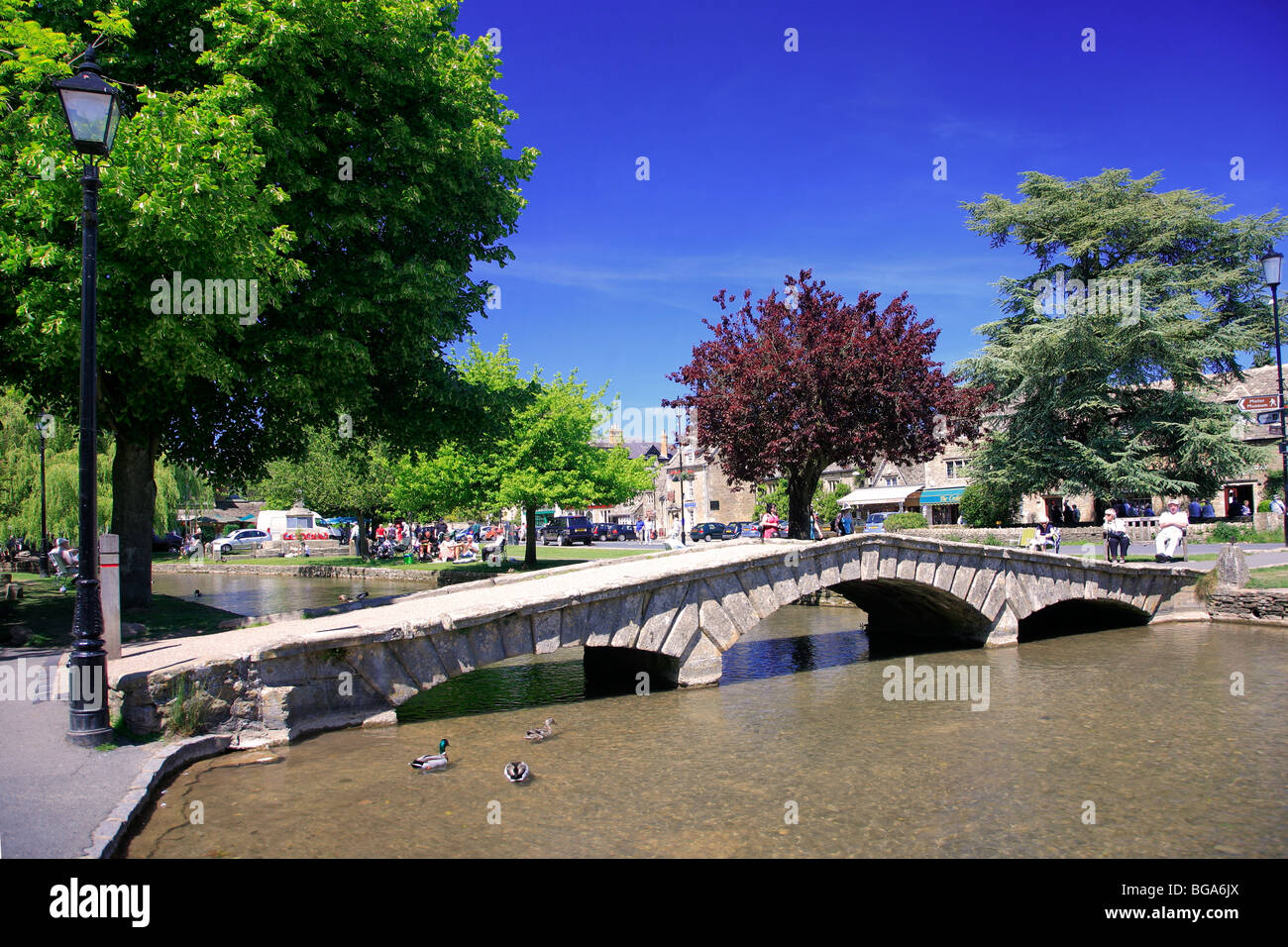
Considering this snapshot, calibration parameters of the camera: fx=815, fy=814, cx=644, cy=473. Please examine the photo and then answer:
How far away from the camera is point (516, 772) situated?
8.20 m

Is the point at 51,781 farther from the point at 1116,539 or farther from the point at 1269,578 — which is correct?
the point at 1116,539

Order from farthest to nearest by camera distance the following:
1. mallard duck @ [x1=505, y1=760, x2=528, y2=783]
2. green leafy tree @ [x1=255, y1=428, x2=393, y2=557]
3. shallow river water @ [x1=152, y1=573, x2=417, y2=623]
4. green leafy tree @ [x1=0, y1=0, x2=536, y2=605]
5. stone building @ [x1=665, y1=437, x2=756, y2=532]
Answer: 1. stone building @ [x1=665, y1=437, x2=756, y2=532]
2. green leafy tree @ [x1=255, y1=428, x2=393, y2=557]
3. shallow river water @ [x1=152, y1=573, x2=417, y2=623]
4. green leafy tree @ [x1=0, y1=0, x2=536, y2=605]
5. mallard duck @ [x1=505, y1=760, x2=528, y2=783]

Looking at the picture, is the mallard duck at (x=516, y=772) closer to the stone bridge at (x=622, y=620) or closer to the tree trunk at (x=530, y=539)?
the stone bridge at (x=622, y=620)

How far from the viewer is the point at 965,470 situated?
119 ft

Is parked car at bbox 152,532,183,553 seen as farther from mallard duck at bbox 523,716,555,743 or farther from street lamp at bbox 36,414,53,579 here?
mallard duck at bbox 523,716,555,743

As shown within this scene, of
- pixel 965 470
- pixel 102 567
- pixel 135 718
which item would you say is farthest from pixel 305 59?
pixel 965 470

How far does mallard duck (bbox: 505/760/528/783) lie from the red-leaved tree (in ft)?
44.4

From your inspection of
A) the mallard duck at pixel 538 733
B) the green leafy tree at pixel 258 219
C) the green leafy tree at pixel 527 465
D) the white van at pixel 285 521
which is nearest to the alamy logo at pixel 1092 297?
the green leafy tree at pixel 527 465

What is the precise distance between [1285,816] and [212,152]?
1434 cm

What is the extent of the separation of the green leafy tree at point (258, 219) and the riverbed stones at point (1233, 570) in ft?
57.0

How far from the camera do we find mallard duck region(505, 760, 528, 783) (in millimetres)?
8195

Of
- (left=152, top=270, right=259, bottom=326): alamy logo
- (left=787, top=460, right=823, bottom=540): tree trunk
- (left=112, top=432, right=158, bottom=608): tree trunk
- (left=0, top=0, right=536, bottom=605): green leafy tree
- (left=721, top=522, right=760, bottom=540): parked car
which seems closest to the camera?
(left=0, top=0, right=536, bottom=605): green leafy tree

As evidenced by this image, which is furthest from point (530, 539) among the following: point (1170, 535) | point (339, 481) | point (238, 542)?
point (238, 542)
